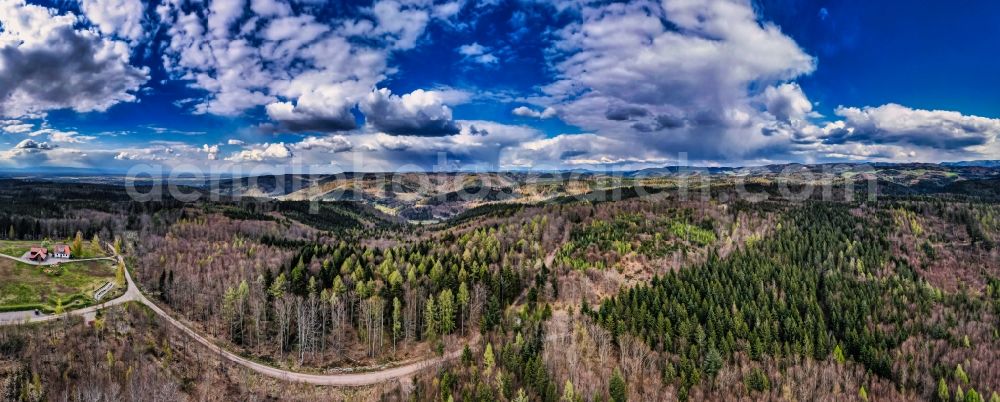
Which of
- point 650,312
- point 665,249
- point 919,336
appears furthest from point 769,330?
point 665,249

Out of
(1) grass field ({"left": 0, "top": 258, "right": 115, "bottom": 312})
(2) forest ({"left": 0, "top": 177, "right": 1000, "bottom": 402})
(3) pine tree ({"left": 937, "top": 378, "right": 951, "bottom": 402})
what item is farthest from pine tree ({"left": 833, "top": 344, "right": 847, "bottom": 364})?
(1) grass field ({"left": 0, "top": 258, "right": 115, "bottom": 312})

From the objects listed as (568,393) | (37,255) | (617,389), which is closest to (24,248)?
(37,255)

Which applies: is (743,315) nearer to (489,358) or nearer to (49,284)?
(489,358)

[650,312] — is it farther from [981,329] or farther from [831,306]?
[981,329]

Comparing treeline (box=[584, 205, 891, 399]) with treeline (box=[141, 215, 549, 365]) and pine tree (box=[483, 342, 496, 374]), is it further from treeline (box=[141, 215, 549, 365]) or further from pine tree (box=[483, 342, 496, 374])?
treeline (box=[141, 215, 549, 365])

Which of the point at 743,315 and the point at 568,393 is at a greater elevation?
the point at 743,315

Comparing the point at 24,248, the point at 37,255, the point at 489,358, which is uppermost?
the point at 24,248

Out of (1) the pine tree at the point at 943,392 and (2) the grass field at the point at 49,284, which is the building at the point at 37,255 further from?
(1) the pine tree at the point at 943,392

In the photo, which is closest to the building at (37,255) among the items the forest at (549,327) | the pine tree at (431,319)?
the forest at (549,327)
